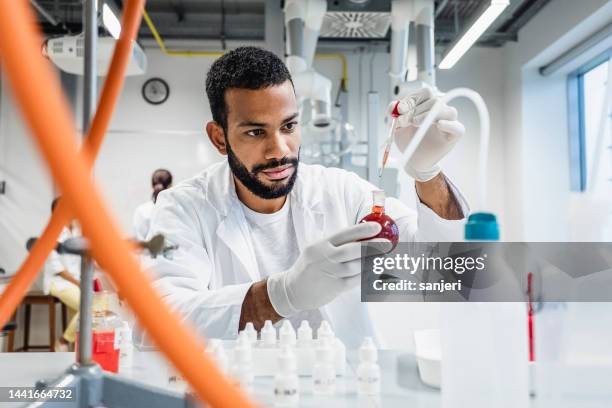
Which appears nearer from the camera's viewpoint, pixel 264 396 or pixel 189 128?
pixel 264 396

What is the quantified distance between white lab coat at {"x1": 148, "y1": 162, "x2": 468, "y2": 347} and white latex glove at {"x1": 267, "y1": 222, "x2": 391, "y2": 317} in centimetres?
22

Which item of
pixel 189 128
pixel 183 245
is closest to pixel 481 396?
pixel 183 245

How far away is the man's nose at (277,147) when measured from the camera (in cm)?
149

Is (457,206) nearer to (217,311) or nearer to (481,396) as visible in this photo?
(217,311)

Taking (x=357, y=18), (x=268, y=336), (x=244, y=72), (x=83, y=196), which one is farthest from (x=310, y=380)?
(x=357, y=18)

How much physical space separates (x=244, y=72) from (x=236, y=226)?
47 cm

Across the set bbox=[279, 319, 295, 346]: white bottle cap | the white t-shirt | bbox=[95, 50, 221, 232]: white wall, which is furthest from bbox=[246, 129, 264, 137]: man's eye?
bbox=[95, 50, 221, 232]: white wall

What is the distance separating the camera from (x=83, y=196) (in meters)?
0.27

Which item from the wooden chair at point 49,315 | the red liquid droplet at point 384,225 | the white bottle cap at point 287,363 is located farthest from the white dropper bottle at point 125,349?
the wooden chair at point 49,315

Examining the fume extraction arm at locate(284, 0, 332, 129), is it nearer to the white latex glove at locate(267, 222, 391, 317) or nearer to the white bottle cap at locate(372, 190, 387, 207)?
the white latex glove at locate(267, 222, 391, 317)

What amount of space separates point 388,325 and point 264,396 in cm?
81

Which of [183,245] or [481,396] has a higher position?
[183,245]

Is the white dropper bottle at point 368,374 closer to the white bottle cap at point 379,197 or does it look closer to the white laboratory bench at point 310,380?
the white laboratory bench at point 310,380

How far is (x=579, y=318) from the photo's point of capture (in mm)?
514
